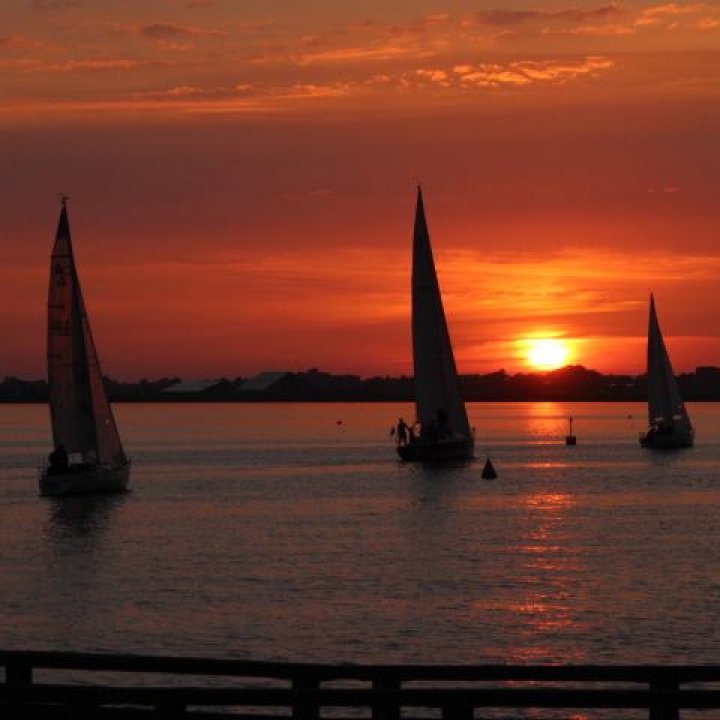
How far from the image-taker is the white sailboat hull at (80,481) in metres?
83.7

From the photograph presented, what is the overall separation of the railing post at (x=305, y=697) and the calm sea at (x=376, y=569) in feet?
66.0

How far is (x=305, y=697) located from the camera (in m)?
16.2

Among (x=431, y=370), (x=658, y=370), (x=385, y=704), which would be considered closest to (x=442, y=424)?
(x=431, y=370)

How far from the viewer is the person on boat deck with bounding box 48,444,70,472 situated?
8406 centimetres

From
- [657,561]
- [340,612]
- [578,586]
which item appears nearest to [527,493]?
[657,561]

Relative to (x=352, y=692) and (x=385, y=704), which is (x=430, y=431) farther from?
(x=352, y=692)

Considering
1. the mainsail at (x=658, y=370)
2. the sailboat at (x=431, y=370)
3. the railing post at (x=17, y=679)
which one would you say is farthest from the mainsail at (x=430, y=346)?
the railing post at (x=17, y=679)

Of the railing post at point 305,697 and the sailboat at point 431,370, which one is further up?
the sailboat at point 431,370

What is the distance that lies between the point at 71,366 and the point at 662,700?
2789 inches

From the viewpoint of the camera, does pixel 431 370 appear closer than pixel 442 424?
Yes

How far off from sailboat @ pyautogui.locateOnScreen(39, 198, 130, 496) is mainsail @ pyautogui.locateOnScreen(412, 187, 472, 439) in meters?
31.4

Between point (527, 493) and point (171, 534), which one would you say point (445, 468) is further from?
point (171, 534)

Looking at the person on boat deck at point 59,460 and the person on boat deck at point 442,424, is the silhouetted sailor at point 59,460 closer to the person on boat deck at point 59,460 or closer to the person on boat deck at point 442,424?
the person on boat deck at point 59,460

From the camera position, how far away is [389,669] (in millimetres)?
16547
